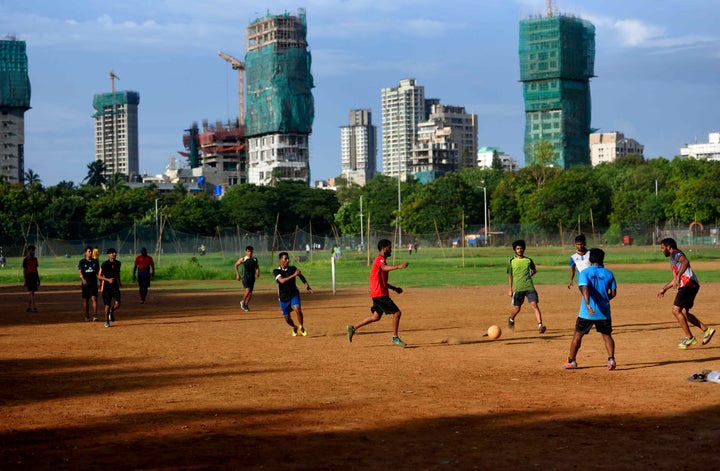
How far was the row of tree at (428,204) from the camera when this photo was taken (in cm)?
10819

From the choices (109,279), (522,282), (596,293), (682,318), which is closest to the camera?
(596,293)

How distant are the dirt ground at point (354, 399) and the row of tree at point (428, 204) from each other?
81.7m

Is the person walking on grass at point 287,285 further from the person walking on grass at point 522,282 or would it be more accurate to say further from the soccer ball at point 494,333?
the person walking on grass at point 522,282

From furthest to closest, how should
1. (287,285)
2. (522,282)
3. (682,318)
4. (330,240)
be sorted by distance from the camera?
(330,240) → (522,282) → (287,285) → (682,318)

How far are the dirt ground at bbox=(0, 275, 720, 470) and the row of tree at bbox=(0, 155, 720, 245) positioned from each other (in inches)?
3215

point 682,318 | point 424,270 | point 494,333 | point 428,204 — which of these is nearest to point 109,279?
point 494,333

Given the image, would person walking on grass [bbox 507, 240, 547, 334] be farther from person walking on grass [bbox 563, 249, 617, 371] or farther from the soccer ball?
person walking on grass [bbox 563, 249, 617, 371]

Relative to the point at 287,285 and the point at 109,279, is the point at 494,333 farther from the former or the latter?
the point at 109,279

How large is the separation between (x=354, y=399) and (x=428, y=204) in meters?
106

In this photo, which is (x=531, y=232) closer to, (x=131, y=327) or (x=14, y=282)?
(x=14, y=282)

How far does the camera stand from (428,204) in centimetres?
11775

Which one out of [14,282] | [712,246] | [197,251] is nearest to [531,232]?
[712,246]

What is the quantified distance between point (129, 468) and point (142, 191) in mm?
128402

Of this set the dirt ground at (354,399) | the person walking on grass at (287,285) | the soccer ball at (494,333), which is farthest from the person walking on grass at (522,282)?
the person walking on grass at (287,285)
